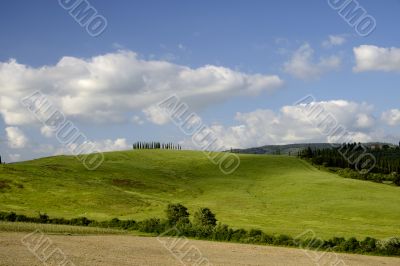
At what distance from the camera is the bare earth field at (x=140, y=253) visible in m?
34.6

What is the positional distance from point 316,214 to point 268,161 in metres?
79.8

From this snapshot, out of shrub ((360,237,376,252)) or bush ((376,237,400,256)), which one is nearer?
bush ((376,237,400,256))

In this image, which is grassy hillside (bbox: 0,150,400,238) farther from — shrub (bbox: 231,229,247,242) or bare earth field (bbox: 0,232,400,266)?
bare earth field (bbox: 0,232,400,266)

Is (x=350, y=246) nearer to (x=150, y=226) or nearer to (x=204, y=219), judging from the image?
(x=204, y=219)

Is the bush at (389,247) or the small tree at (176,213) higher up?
the small tree at (176,213)

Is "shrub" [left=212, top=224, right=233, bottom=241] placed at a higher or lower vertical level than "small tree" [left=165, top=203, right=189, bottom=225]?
lower

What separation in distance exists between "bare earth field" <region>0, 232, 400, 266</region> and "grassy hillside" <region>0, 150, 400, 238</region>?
1542 cm

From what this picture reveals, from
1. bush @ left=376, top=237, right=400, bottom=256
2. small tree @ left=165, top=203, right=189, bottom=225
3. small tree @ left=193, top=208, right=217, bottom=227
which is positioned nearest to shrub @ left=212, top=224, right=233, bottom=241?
small tree @ left=193, top=208, right=217, bottom=227

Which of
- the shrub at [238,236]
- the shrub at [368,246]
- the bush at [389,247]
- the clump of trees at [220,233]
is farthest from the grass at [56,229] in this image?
the bush at [389,247]

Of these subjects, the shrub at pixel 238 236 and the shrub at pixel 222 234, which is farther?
the shrub at pixel 222 234

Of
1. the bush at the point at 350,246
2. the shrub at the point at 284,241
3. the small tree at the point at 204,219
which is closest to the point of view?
the bush at the point at 350,246

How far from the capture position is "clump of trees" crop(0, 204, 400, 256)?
162ft

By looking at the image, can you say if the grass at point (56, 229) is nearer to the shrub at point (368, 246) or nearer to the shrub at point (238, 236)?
the shrub at point (238, 236)

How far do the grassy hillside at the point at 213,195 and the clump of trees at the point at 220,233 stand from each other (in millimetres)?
8134
